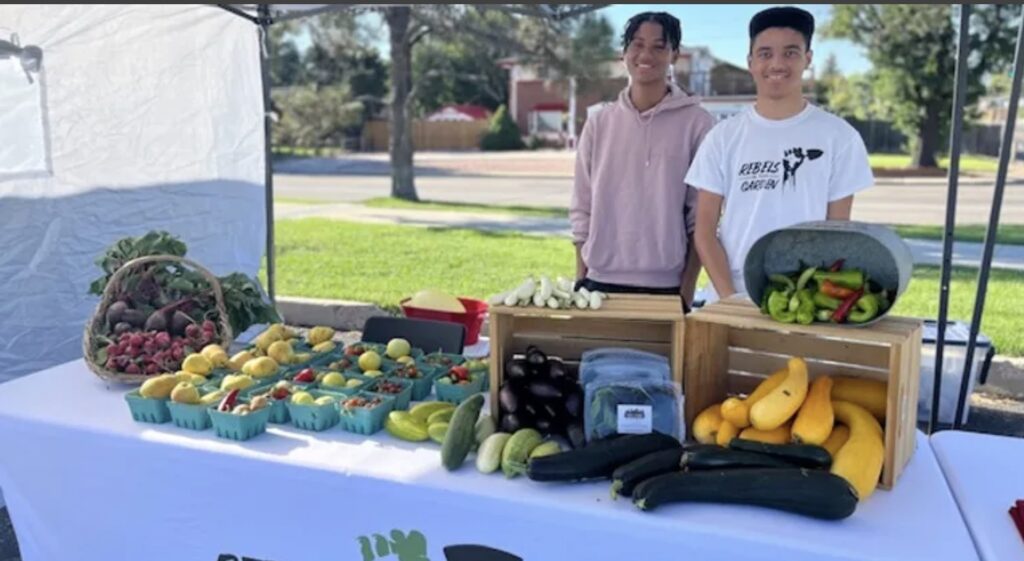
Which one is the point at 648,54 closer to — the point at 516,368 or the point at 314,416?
the point at 516,368

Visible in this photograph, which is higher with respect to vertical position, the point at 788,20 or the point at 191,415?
the point at 788,20

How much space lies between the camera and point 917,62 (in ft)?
79.4

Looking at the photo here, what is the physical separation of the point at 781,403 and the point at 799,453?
0.40 feet

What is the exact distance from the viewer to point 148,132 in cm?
462

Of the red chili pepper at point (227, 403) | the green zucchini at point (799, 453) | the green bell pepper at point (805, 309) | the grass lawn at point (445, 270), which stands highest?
the green bell pepper at point (805, 309)

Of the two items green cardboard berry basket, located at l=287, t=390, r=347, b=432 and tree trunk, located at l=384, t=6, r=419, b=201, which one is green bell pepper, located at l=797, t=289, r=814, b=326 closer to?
green cardboard berry basket, located at l=287, t=390, r=347, b=432

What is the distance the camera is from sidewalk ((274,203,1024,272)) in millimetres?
8250

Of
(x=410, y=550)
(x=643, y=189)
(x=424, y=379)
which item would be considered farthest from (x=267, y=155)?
(x=410, y=550)

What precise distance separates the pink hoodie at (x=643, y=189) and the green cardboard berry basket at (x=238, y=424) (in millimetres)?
1308

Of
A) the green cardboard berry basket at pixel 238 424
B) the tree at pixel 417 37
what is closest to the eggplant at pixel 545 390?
the green cardboard berry basket at pixel 238 424

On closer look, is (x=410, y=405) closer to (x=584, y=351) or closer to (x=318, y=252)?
(x=584, y=351)

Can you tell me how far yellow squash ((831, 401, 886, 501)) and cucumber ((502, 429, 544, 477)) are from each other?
0.61 metres

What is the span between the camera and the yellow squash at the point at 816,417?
166 centimetres

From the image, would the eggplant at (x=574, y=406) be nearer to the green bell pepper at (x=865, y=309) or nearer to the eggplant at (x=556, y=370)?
the eggplant at (x=556, y=370)
